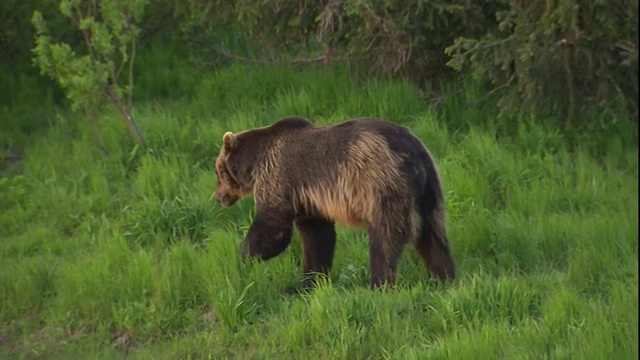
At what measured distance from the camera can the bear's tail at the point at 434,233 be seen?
6676 millimetres

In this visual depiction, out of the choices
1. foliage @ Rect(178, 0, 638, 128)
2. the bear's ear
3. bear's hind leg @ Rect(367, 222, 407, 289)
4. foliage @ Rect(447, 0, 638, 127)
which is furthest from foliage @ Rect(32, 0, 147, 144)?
bear's hind leg @ Rect(367, 222, 407, 289)

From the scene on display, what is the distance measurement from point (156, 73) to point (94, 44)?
87.0 inches

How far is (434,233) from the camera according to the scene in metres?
6.84

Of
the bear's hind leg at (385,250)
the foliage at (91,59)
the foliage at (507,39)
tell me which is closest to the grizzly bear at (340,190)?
the bear's hind leg at (385,250)

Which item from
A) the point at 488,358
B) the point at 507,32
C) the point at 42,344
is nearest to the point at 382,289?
the point at 488,358

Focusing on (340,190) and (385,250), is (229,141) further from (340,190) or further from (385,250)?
(385,250)

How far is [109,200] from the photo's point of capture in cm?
919

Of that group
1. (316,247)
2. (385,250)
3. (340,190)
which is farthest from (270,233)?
(385,250)

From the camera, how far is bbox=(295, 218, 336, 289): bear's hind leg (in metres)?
7.25

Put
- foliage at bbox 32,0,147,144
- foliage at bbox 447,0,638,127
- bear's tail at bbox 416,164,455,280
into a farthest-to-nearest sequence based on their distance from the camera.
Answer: foliage at bbox 32,0,147,144 < foliage at bbox 447,0,638,127 < bear's tail at bbox 416,164,455,280

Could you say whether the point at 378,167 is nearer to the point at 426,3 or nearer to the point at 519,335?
the point at 519,335

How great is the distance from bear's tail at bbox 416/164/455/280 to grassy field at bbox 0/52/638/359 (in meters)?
0.14

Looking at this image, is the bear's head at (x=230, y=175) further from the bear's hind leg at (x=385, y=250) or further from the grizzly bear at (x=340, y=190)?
the bear's hind leg at (x=385, y=250)

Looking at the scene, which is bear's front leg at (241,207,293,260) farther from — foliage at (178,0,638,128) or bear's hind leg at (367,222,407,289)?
foliage at (178,0,638,128)
